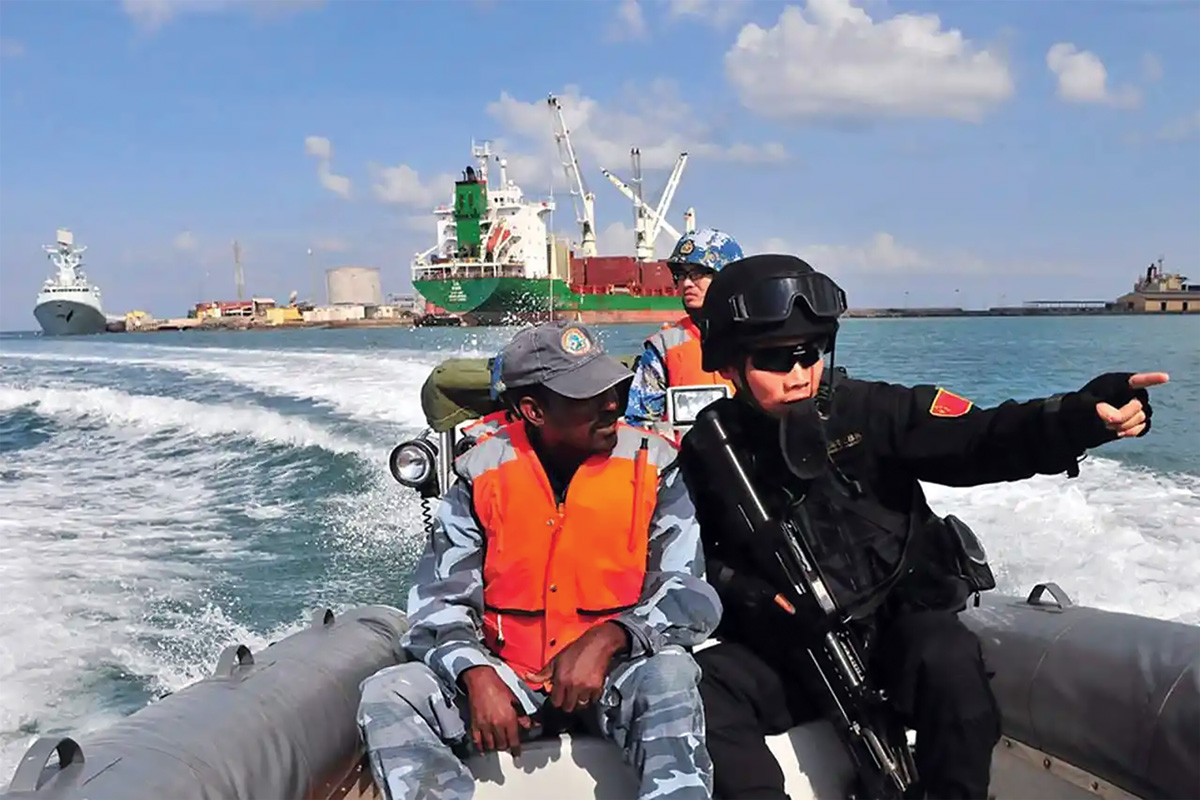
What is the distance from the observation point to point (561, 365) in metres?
2.03

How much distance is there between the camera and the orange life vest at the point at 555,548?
1.97m

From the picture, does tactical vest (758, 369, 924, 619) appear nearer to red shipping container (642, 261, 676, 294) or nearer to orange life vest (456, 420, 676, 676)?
orange life vest (456, 420, 676, 676)

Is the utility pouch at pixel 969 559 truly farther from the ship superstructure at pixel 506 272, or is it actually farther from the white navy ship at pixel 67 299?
the white navy ship at pixel 67 299

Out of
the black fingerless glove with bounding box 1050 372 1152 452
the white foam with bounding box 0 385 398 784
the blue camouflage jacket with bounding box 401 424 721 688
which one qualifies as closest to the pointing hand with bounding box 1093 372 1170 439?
the black fingerless glove with bounding box 1050 372 1152 452

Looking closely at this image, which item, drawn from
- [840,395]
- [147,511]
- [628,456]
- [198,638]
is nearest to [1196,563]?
[840,395]

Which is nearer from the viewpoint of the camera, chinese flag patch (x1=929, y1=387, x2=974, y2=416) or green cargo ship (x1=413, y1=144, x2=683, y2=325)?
chinese flag patch (x1=929, y1=387, x2=974, y2=416)

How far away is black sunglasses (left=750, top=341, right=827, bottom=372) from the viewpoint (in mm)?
2023

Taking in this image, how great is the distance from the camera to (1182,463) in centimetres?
847

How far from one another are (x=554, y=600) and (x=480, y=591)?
0.16m

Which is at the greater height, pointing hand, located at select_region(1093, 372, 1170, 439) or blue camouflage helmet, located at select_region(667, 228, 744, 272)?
blue camouflage helmet, located at select_region(667, 228, 744, 272)

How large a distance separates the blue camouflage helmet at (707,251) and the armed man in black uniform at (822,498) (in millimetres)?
1095

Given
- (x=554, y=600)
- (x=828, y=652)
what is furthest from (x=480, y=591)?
(x=828, y=652)

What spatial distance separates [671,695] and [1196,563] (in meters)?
4.43

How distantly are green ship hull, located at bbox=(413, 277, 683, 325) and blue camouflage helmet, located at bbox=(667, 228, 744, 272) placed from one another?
48.2 metres
